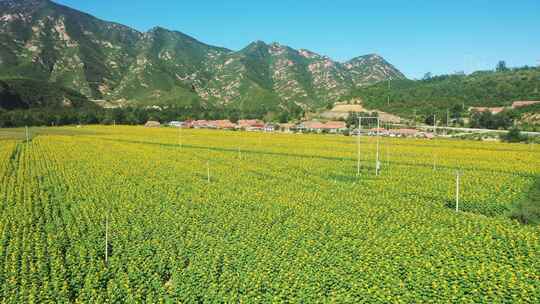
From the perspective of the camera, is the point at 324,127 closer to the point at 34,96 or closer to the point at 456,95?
the point at 456,95

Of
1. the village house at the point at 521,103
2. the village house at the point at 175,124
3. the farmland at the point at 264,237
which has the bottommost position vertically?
the farmland at the point at 264,237

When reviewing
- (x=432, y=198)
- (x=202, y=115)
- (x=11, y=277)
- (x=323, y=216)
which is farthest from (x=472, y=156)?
(x=202, y=115)

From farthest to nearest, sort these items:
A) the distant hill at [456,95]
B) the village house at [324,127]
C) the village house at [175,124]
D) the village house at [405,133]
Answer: the village house at [175,124], the distant hill at [456,95], the village house at [324,127], the village house at [405,133]

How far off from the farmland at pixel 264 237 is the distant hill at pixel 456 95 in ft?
296

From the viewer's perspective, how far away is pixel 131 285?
1480 cm

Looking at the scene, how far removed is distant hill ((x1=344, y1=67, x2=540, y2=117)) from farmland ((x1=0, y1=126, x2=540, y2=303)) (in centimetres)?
9023

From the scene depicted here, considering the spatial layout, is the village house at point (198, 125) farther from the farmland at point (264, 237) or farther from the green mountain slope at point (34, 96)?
the farmland at point (264, 237)

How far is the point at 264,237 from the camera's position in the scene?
1983 cm

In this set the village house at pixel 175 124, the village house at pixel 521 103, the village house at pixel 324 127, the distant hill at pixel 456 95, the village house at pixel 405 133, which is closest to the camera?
the village house at pixel 405 133

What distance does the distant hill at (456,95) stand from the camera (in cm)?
12594

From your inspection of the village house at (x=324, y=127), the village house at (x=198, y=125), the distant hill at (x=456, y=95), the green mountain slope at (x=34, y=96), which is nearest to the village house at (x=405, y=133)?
the village house at (x=324, y=127)

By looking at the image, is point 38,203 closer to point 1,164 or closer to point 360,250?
point 360,250

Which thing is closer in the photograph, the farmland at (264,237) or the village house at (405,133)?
the farmland at (264,237)

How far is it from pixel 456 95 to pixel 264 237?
13360cm
